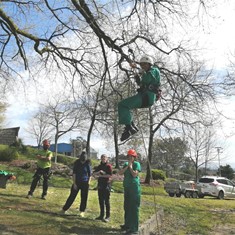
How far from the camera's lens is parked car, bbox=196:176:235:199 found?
2575 cm

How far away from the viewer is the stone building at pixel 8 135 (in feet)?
176

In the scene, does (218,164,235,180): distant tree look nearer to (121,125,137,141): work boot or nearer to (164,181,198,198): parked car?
(164,181,198,198): parked car

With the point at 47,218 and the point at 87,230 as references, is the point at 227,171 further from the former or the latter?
the point at 87,230

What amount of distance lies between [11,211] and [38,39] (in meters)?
5.86

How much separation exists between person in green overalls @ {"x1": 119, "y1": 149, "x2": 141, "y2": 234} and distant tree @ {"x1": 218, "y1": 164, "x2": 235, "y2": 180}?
53.2 metres

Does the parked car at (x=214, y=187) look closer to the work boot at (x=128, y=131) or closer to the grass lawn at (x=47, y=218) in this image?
the grass lawn at (x=47, y=218)

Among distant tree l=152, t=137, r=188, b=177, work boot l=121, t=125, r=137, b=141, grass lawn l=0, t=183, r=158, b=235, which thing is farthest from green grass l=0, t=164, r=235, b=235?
distant tree l=152, t=137, r=188, b=177

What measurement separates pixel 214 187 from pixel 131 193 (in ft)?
62.4

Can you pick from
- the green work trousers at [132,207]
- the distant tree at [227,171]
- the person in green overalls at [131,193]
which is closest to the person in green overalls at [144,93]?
the person in green overalls at [131,193]

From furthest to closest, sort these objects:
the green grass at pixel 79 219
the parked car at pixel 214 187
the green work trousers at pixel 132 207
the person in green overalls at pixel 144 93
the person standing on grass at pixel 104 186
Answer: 1. the parked car at pixel 214 187
2. the person standing on grass at pixel 104 186
3. the green work trousers at pixel 132 207
4. the green grass at pixel 79 219
5. the person in green overalls at pixel 144 93

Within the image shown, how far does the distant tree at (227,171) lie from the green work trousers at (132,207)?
175ft

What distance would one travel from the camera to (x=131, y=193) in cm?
836

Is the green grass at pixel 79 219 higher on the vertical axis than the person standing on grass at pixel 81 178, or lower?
lower

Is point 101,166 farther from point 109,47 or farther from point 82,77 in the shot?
point 82,77
